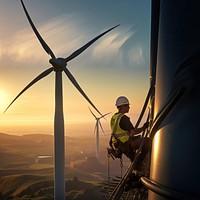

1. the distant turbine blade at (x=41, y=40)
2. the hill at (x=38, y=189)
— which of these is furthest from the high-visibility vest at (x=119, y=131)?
the hill at (x=38, y=189)

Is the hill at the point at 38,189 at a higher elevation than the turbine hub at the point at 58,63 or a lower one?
lower

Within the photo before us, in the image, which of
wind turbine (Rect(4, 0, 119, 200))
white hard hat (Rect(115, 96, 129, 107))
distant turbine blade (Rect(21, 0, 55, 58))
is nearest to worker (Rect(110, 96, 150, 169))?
white hard hat (Rect(115, 96, 129, 107))

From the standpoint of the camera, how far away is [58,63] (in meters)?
29.8

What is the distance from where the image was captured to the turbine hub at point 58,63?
2970cm

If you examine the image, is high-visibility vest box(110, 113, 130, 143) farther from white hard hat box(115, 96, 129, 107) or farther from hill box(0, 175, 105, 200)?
hill box(0, 175, 105, 200)

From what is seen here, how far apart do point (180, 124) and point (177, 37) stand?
1.88 ft

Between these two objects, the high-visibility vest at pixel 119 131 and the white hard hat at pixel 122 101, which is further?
the white hard hat at pixel 122 101

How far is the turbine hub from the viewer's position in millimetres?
29703

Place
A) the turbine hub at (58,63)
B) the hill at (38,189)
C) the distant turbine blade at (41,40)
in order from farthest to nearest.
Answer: the hill at (38,189)
the turbine hub at (58,63)
the distant turbine blade at (41,40)

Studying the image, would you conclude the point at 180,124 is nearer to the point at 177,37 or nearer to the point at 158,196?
the point at 158,196

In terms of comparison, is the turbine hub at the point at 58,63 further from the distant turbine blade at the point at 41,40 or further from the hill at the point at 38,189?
the hill at the point at 38,189

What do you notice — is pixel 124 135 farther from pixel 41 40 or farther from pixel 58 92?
pixel 41 40

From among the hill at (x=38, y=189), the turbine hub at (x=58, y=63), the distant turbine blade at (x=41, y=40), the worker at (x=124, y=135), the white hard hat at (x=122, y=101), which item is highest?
the distant turbine blade at (x=41, y=40)

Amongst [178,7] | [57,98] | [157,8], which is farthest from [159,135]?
[57,98]
